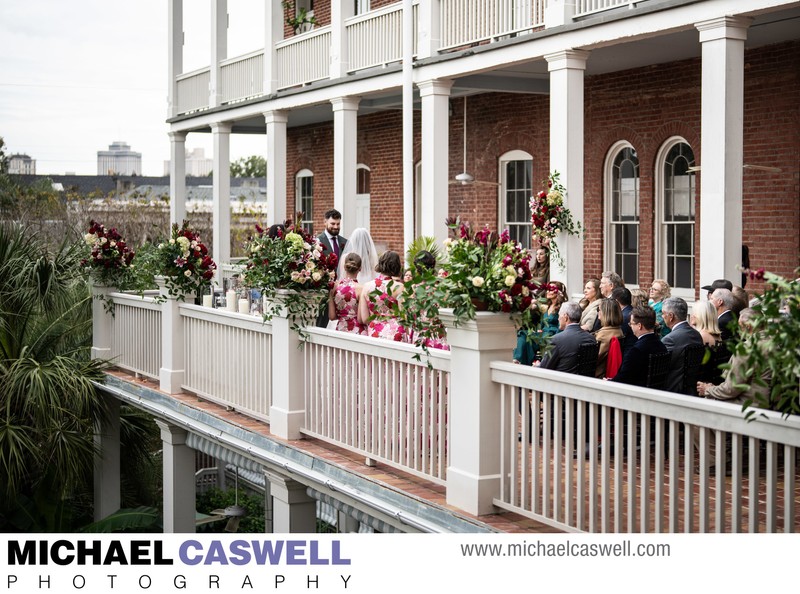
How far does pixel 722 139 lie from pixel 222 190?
47.9 ft

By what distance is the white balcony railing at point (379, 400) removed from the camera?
7176 mm

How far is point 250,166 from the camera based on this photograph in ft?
396

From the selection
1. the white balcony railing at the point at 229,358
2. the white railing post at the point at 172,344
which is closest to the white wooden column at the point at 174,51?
the white railing post at the point at 172,344

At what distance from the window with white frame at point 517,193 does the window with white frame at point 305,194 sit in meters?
7.53

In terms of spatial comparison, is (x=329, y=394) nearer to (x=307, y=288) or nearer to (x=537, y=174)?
(x=307, y=288)

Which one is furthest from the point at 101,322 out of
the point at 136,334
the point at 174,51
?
the point at 174,51

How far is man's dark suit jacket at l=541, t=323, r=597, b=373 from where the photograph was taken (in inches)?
313

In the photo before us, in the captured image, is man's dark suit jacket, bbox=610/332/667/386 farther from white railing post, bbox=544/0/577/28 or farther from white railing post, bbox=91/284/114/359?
white railing post, bbox=91/284/114/359

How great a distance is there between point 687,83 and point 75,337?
9.42m

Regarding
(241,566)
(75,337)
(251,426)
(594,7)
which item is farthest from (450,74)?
(241,566)

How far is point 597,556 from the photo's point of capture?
17.7ft

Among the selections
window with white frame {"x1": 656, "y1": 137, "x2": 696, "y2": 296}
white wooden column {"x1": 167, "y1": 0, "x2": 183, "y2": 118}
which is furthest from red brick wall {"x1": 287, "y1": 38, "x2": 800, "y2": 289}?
white wooden column {"x1": 167, "y1": 0, "x2": 183, "y2": 118}

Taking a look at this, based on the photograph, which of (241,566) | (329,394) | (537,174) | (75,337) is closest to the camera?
(241,566)

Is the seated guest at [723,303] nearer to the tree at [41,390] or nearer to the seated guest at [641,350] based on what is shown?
the seated guest at [641,350]
